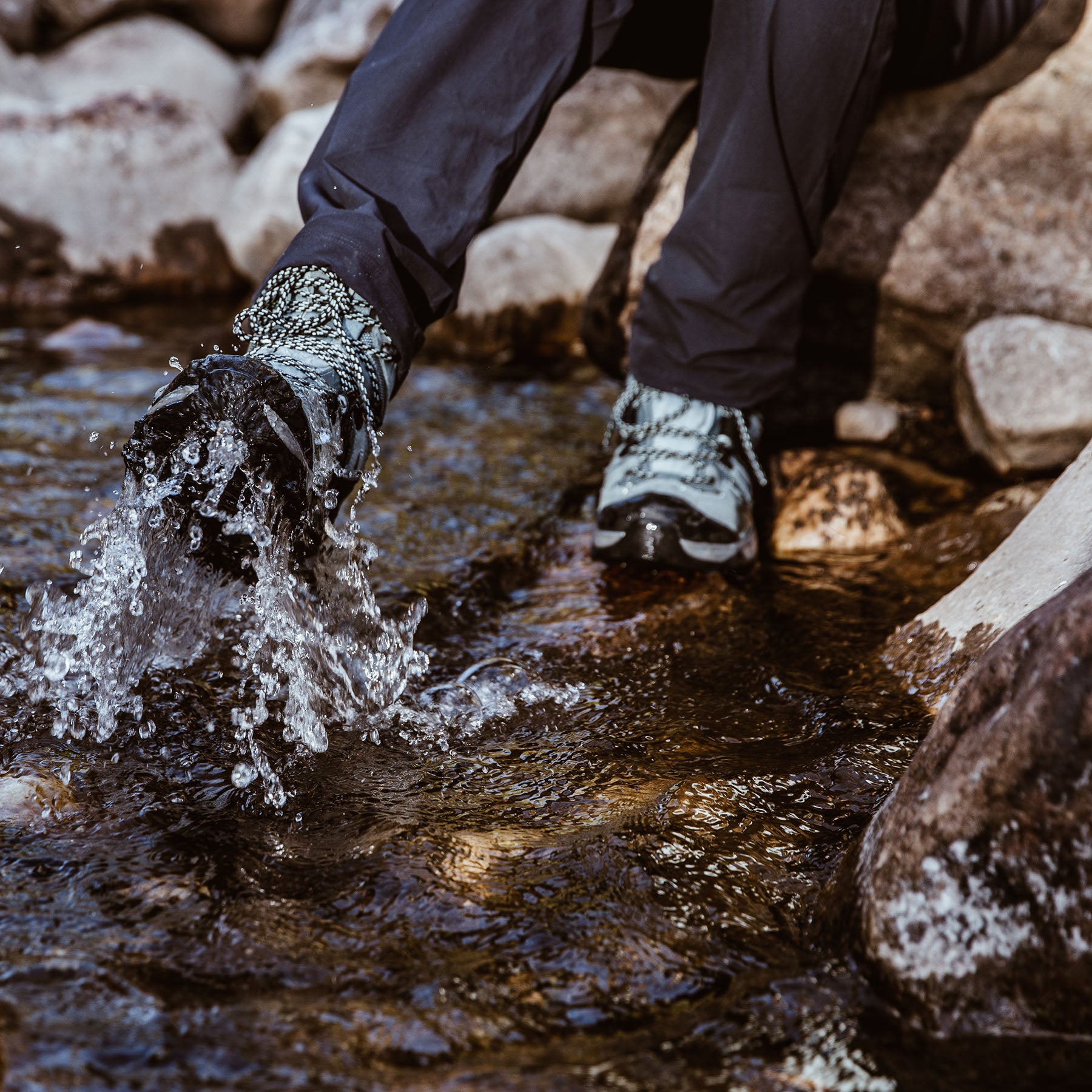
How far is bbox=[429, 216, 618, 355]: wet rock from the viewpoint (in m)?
4.10

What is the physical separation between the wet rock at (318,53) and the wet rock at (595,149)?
4.38 feet

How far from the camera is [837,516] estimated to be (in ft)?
8.11

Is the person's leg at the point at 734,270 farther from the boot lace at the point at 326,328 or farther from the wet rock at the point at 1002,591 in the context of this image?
the boot lace at the point at 326,328

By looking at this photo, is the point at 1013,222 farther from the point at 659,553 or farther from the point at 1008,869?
the point at 1008,869

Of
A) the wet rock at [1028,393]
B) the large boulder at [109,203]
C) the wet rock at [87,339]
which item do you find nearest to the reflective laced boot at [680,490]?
the wet rock at [1028,393]

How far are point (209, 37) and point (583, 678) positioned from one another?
5.89m

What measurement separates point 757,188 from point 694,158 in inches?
7.0

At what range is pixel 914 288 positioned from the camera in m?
3.09

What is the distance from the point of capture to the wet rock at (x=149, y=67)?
19.2 ft

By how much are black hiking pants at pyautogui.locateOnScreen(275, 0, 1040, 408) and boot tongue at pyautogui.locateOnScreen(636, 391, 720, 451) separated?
2 cm

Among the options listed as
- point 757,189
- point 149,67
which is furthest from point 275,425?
point 149,67

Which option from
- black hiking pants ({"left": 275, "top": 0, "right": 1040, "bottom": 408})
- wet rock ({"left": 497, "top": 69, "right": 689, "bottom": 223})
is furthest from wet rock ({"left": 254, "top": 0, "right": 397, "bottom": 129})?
black hiking pants ({"left": 275, "top": 0, "right": 1040, "bottom": 408})

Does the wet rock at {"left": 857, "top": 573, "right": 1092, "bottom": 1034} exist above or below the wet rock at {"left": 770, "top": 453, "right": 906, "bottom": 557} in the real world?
above

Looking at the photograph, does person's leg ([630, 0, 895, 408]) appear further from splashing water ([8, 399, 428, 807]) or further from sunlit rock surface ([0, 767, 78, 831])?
sunlit rock surface ([0, 767, 78, 831])
